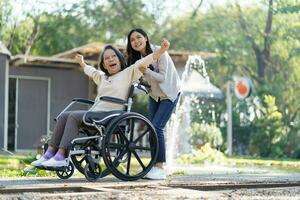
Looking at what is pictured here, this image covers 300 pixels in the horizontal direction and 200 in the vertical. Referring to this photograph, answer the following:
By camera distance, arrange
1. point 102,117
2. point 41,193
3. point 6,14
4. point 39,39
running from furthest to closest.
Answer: point 39,39, point 6,14, point 102,117, point 41,193

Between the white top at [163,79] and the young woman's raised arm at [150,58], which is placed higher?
the young woman's raised arm at [150,58]

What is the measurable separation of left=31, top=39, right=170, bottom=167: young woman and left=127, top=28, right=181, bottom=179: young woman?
0.52 ft

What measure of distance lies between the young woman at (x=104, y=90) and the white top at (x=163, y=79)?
6.9 inches

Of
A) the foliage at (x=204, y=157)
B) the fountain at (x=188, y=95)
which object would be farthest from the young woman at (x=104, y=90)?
the fountain at (x=188, y=95)

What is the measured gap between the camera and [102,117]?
5367 millimetres

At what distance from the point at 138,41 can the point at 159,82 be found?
38 cm

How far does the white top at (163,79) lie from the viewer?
19.0 ft

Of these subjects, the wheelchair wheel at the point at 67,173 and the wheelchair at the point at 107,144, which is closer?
the wheelchair at the point at 107,144

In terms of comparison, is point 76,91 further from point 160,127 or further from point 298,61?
point 160,127

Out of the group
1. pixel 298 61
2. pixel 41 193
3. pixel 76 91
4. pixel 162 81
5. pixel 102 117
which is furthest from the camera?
pixel 298 61

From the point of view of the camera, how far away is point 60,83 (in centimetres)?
1752

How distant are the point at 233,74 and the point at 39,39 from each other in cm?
762

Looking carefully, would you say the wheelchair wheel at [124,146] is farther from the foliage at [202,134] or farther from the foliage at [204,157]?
the foliage at [202,134]

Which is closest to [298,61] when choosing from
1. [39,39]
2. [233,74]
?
[233,74]
